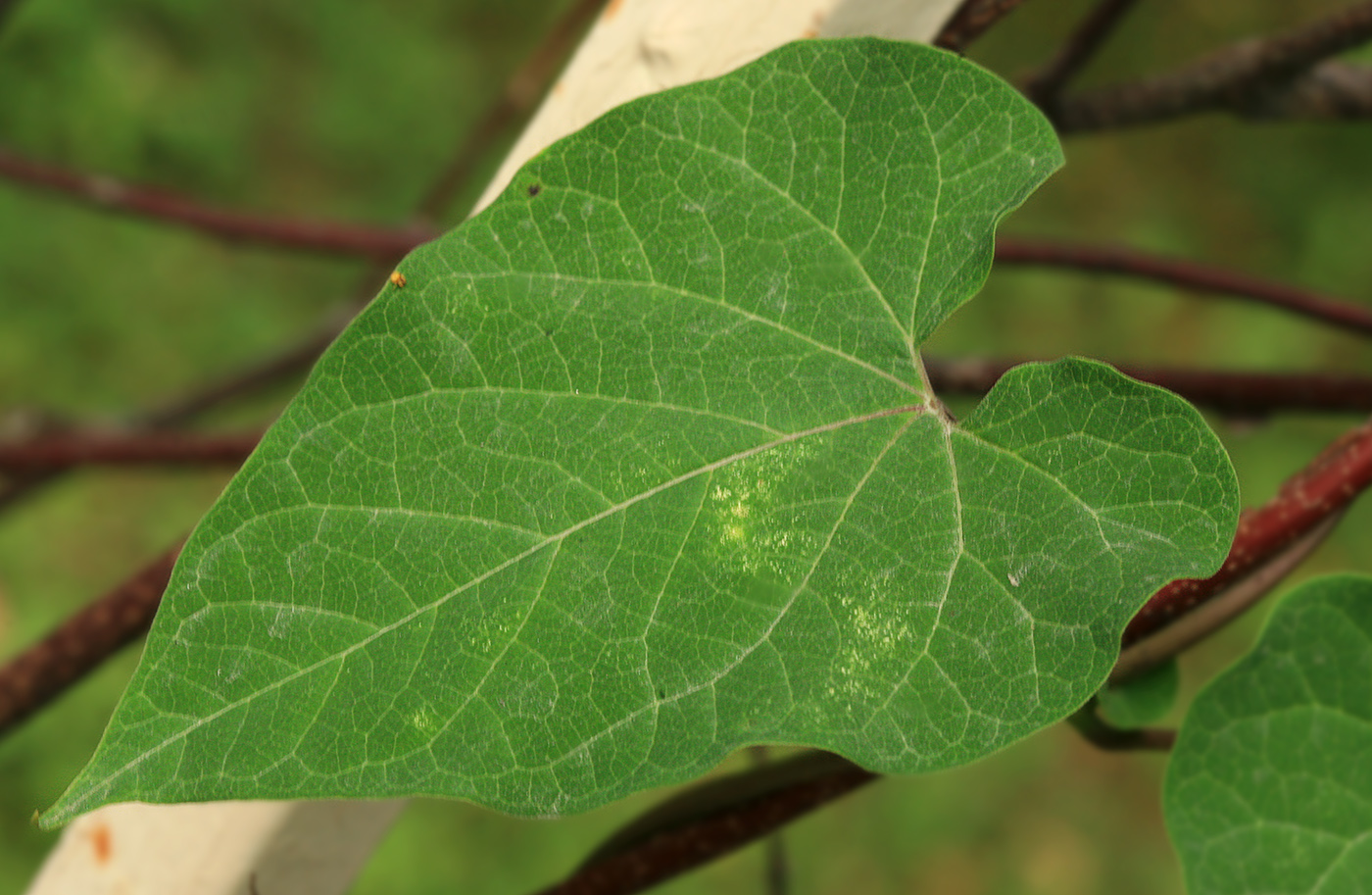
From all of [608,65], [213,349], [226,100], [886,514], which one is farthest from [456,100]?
[886,514]

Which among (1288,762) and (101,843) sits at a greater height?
(1288,762)

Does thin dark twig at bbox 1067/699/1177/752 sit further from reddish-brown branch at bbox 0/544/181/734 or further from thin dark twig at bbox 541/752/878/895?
reddish-brown branch at bbox 0/544/181/734

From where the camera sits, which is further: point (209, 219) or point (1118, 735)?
point (209, 219)

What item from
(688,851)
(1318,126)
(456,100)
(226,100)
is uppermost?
(1318,126)

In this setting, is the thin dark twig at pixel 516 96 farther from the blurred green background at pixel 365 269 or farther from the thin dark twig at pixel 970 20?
the thin dark twig at pixel 970 20

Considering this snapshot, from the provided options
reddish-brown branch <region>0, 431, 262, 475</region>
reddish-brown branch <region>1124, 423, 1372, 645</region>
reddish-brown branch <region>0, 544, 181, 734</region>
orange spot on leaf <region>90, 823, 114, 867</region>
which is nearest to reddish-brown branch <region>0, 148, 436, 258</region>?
reddish-brown branch <region>0, 431, 262, 475</region>

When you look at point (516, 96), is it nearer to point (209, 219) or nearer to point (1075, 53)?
point (209, 219)

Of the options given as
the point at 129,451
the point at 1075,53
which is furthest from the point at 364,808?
the point at 1075,53

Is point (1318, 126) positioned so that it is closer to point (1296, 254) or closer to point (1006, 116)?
point (1296, 254)
